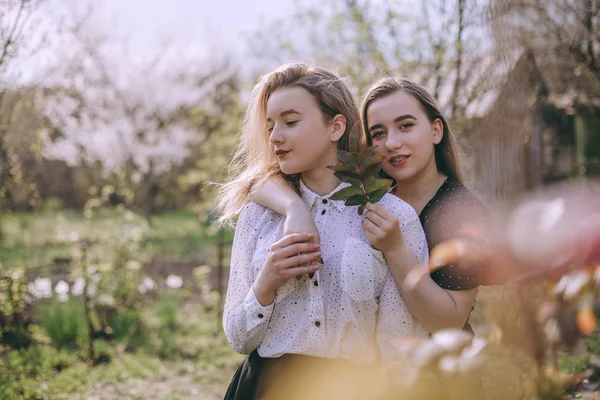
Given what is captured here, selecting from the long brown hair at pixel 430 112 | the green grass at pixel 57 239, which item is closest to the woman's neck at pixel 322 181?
the long brown hair at pixel 430 112

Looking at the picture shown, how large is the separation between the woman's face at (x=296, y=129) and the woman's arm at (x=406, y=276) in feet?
0.98

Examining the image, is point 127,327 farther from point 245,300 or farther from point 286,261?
point 286,261

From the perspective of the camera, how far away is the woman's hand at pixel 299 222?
160 centimetres

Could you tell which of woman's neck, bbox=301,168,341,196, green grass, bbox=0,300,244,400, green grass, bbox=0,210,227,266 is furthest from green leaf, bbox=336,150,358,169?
green grass, bbox=0,210,227,266

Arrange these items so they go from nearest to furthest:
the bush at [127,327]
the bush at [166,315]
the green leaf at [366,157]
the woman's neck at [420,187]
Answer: the green leaf at [366,157] < the woman's neck at [420,187] < the bush at [127,327] < the bush at [166,315]

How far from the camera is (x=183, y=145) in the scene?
54.9 feet

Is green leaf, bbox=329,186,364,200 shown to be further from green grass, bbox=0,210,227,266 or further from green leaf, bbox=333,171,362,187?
green grass, bbox=0,210,227,266

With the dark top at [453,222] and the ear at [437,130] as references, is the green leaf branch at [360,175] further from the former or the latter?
the ear at [437,130]

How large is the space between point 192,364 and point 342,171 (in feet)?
→ 11.5

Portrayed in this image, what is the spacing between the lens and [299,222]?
1613mm

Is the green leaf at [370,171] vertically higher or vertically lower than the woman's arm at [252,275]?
higher

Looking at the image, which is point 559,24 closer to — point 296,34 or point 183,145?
point 296,34

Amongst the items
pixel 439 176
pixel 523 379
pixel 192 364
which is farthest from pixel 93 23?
pixel 523 379

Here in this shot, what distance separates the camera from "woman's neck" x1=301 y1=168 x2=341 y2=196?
1.80 metres
